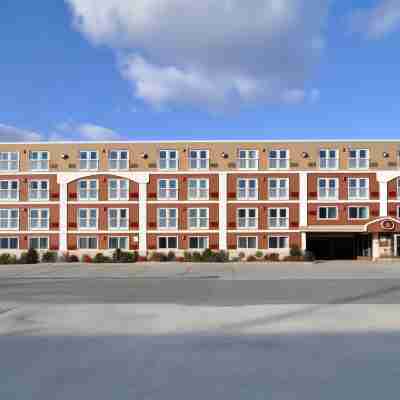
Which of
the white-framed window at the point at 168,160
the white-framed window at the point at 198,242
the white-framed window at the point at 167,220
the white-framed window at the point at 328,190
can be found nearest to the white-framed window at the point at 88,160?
the white-framed window at the point at 168,160

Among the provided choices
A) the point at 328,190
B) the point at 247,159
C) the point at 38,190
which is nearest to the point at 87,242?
the point at 38,190

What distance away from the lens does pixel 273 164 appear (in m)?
31.8

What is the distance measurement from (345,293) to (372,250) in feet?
67.7

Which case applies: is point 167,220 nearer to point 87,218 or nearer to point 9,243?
point 87,218

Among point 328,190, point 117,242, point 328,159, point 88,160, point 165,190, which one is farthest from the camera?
point 88,160

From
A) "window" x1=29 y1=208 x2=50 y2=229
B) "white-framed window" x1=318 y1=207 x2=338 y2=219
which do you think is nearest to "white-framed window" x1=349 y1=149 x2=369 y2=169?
"white-framed window" x1=318 y1=207 x2=338 y2=219

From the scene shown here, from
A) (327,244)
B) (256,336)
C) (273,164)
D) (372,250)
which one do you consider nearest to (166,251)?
(273,164)

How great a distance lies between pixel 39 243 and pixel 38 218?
2250 mm

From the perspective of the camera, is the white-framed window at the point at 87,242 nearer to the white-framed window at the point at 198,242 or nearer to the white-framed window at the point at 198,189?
the white-framed window at the point at 198,242

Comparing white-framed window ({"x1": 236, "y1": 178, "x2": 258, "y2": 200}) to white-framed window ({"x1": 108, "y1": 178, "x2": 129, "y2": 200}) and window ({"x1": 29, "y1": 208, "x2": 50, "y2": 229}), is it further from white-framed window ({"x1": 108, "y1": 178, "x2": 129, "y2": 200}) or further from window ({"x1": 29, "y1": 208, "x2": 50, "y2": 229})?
Answer: window ({"x1": 29, "y1": 208, "x2": 50, "y2": 229})

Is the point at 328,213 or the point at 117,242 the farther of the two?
the point at 117,242

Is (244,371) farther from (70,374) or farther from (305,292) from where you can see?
(305,292)

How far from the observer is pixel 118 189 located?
105 feet

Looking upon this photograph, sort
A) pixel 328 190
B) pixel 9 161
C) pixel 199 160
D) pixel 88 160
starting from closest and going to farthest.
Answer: pixel 328 190, pixel 199 160, pixel 88 160, pixel 9 161
